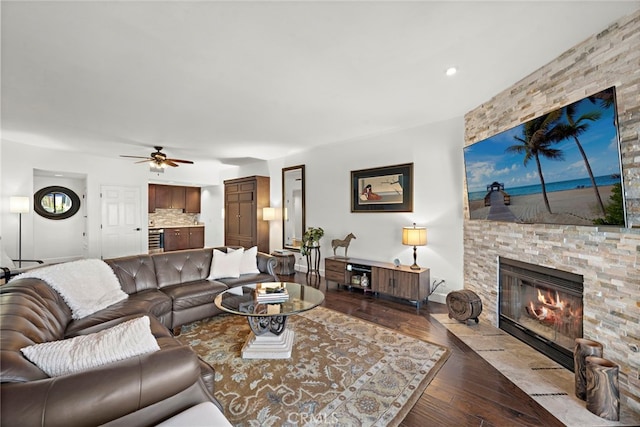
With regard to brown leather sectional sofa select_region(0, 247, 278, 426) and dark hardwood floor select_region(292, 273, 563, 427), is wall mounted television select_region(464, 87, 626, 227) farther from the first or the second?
brown leather sectional sofa select_region(0, 247, 278, 426)

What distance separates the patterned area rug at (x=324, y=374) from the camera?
1.78 m

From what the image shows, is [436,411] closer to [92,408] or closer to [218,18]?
[92,408]

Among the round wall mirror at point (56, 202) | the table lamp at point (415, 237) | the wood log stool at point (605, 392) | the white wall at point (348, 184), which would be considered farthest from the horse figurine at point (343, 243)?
the round wall mirror at point (56, 202)

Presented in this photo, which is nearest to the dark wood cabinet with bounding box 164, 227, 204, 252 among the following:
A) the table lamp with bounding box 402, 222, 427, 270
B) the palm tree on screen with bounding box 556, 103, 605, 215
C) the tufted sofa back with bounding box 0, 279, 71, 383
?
the tufted sofa back with bounding box 0, 279, 71, 383

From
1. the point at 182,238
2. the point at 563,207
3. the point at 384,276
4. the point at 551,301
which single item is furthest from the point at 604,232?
the point at 182,238

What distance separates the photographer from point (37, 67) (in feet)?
8.00

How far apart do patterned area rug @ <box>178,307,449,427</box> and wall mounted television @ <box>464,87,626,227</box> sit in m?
1.57

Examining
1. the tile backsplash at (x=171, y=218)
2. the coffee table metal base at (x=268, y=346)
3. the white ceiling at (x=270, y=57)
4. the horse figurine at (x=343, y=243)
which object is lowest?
the coffee table metal base at (x=268, y=346)

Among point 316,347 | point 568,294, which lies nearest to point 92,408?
point 316,347

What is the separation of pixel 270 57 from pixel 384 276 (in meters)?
3.17

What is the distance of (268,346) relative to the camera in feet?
8.25

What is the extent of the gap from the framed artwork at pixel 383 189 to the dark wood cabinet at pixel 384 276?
3.06ft

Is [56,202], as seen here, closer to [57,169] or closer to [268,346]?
[57,169]

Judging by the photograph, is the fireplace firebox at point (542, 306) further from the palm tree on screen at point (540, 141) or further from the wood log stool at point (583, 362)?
the palm tree on screen at point (540, 141)
